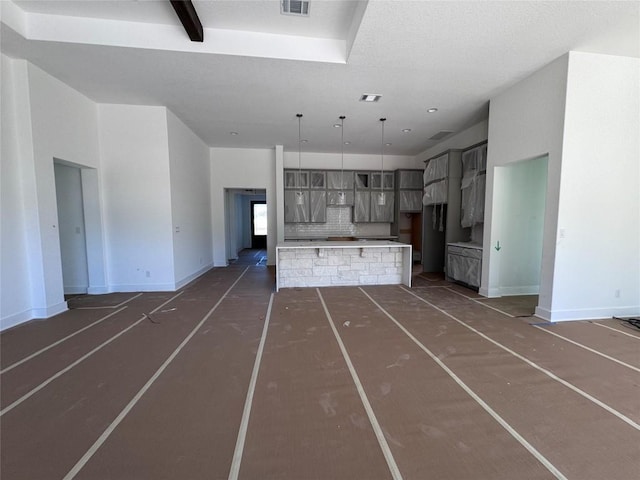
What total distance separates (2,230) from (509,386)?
5.09m

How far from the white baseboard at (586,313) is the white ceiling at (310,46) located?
9.65 feet

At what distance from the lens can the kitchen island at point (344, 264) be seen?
15.5ft

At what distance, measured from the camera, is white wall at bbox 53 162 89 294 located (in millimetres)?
4273

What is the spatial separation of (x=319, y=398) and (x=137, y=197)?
4.37 metres

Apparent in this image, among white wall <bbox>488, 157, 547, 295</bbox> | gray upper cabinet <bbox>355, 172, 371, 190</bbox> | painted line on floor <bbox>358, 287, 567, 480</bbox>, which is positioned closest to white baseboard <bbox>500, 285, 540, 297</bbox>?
white wall <bbox>488, 157, 547, 295</bbox>

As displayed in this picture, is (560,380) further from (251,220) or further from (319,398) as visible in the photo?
(251,220)

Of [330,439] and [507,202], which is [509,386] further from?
[507,202]

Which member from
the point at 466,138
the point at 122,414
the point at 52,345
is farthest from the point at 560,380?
the point at 466,138

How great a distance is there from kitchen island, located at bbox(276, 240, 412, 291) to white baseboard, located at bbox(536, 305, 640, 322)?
1942 millimetres

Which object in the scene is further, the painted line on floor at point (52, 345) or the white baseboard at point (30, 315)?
the white baseboard at point (30, 315)

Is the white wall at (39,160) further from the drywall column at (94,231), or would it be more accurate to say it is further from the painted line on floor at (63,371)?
the painted line on floor at (63,371)

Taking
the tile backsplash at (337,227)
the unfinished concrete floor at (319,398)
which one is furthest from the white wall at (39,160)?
the tile backsplash at (337,227)

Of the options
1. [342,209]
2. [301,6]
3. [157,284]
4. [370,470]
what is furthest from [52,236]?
[342,209]

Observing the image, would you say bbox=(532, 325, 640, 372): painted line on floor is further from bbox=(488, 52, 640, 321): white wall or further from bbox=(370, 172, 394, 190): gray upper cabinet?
bbox=(370, 172, 394, 190): gray upper cabinet
